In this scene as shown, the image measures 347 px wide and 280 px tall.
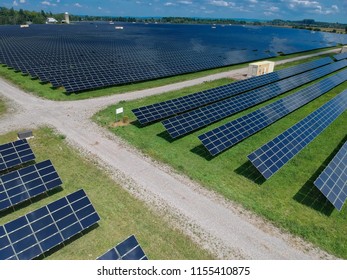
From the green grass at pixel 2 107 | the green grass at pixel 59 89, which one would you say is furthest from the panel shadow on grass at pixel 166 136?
the green grass at pixel 2 107

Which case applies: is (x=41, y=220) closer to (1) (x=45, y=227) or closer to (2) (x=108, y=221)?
(1) (x=45, y=227)

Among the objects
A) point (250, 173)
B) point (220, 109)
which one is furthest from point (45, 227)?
point (220, 109)

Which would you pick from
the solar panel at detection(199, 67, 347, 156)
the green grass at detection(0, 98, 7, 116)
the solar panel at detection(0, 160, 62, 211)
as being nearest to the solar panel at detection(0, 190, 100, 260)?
the solar panel at detection(0, 160, 62, 211)

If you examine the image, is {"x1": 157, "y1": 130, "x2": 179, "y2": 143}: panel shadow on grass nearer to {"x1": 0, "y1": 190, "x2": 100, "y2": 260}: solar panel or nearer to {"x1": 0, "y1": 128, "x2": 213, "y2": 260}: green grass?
{"x1": 0, "y1": 128, "x2": 213, "y2": 260}: green grass

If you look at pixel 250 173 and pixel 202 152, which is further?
pixel 202 152

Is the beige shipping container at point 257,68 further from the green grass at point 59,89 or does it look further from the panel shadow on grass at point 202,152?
the panel shadow on grass at point 202,152
